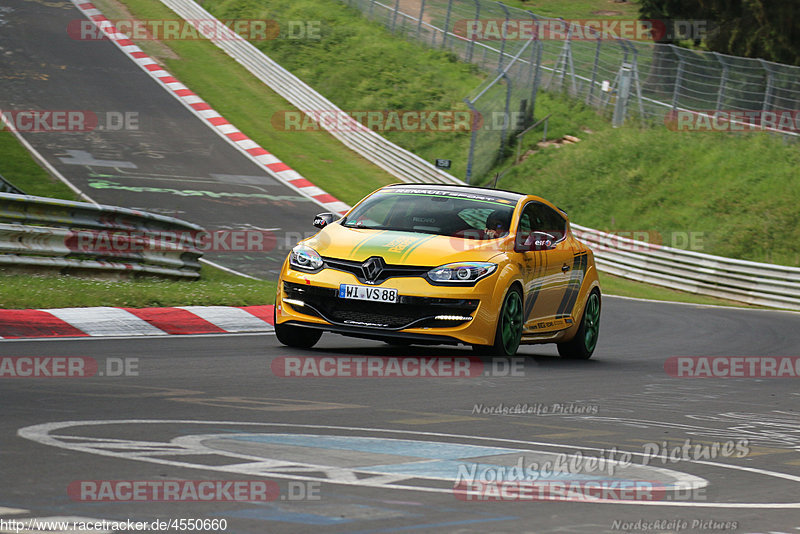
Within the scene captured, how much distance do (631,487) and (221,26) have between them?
129ft

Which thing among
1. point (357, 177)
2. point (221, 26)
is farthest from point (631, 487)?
point (221, 26)

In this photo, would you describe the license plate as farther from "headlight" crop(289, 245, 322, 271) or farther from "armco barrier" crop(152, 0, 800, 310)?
"armco barrier" crop(152, 0, 800, 310)

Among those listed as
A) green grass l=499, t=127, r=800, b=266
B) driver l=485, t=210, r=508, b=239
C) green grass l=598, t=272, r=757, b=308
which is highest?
driver l=485, t=210, r=508, b=239

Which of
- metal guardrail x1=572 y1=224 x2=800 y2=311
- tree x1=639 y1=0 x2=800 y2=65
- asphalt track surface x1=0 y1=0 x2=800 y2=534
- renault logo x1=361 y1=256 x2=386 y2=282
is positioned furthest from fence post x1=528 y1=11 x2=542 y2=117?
renault logo x1=361 y1=256 x2=386 y2=282

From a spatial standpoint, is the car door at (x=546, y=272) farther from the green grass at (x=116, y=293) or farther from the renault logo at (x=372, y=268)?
the green grass at (x=116, y=293)

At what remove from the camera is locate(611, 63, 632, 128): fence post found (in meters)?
32.4

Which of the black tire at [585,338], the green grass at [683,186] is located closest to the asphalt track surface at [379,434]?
the black tire at [585,338]

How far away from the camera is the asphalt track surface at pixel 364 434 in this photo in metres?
4.50

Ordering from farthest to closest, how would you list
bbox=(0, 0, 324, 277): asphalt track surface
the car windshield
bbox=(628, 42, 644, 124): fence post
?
bbox=(628, 42, 644, 124): fence post, bbox=(0, 0, 324, 277): asphalt track surface, the car windshield

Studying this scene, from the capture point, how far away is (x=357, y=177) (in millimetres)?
31016

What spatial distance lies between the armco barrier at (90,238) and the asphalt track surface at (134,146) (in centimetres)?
290

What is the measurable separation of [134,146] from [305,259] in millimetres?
19512

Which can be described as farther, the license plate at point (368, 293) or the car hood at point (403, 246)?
the car hood at point (403, 246)

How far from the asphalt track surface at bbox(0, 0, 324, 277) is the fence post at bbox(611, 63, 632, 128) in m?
10.1
